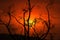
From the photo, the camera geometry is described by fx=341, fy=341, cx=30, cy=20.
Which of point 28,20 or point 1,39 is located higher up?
point 28,20

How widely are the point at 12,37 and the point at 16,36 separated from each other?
192 millimetres

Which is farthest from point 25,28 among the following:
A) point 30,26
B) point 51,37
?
point 51,37

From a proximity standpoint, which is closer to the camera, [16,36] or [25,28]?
[25,28]

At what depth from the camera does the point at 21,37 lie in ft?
44.2

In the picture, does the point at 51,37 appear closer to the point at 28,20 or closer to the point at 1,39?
the point at 28,20

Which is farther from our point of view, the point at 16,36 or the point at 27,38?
the point at 16,36

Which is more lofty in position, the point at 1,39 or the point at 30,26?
the point at 30,26

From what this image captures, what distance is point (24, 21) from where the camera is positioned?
503 inches

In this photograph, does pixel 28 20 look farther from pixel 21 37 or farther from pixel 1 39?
pixel 1 39

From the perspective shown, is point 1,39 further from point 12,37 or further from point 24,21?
point 24,21

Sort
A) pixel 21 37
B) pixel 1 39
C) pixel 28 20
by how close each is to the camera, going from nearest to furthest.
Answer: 1. pixel 28 20
2. pixel 21 37
3. pixel 1 39

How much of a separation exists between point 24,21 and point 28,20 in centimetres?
21

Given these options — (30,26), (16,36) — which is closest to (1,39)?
(16,36)

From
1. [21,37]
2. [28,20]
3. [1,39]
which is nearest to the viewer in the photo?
[28,20]
